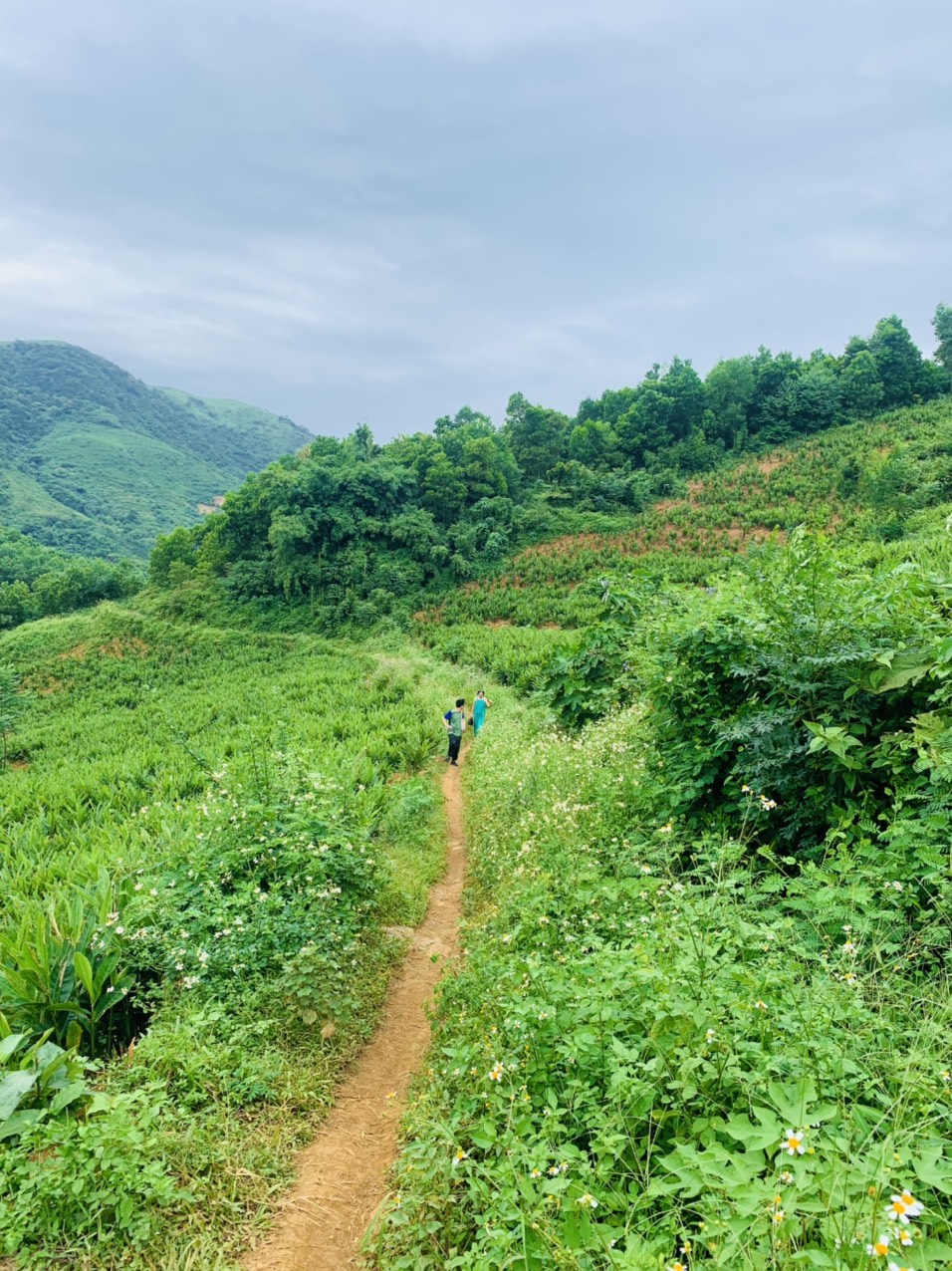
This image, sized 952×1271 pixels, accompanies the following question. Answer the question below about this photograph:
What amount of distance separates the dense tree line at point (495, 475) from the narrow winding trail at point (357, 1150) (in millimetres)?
31887

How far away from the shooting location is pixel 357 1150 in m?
3.48

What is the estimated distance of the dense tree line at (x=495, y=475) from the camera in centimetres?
3878

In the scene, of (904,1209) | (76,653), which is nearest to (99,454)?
(76,653)

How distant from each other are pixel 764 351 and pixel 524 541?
1418 inches

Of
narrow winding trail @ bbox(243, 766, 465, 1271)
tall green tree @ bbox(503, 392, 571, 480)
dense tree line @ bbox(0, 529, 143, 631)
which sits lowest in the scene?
dense tree line @ bbox(0, 529, 143, 631)

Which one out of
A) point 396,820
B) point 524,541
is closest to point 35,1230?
point 396,820

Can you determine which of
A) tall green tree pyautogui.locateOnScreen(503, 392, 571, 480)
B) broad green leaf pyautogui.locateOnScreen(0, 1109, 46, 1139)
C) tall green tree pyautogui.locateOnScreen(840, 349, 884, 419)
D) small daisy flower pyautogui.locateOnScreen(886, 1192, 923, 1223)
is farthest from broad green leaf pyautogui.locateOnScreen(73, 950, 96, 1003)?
tall green tree pyautogui.locateOnScreen(840, 349, 884, 419)

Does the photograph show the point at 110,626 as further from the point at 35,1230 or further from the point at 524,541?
the point at 35,1230

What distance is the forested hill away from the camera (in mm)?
94625

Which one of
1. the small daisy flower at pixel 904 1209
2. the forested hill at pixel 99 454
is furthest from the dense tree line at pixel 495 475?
the forested hill at pixel 99 454

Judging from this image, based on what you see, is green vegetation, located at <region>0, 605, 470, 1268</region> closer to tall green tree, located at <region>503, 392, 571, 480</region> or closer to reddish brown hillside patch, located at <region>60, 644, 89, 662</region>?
reddish brown hillside patch, located at <region>60, 644, 89, 662</region>

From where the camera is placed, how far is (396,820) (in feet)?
26.9

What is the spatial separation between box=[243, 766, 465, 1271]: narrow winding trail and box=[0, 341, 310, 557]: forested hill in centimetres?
9891

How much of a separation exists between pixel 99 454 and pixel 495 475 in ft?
370
